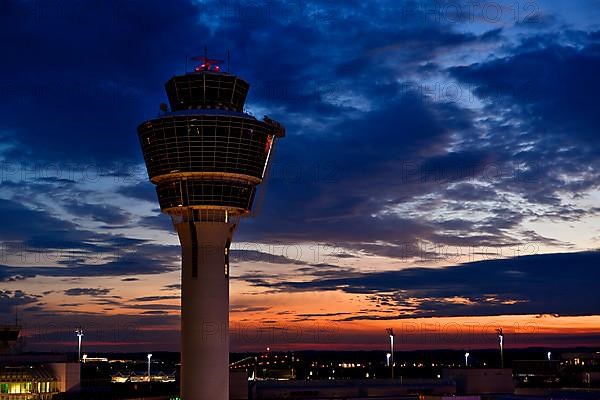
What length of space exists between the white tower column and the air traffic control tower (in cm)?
10

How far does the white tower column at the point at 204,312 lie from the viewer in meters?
86.8

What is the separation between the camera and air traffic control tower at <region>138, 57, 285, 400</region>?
87.1 meters

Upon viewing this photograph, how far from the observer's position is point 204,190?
88.6 metres

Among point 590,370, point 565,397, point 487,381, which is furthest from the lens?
point 590,370

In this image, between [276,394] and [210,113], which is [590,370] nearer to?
[276,394]

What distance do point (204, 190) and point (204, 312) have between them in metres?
12.5

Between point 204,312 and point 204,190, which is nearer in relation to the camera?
point 204,312

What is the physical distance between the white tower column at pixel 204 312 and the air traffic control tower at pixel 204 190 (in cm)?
10

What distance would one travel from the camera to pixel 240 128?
89125mm

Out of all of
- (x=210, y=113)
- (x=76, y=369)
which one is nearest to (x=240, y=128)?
(x=210, y=113)

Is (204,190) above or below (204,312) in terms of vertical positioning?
above

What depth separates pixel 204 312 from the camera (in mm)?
87062

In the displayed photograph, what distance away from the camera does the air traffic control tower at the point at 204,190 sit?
87125mm

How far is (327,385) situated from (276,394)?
8.58 meters
